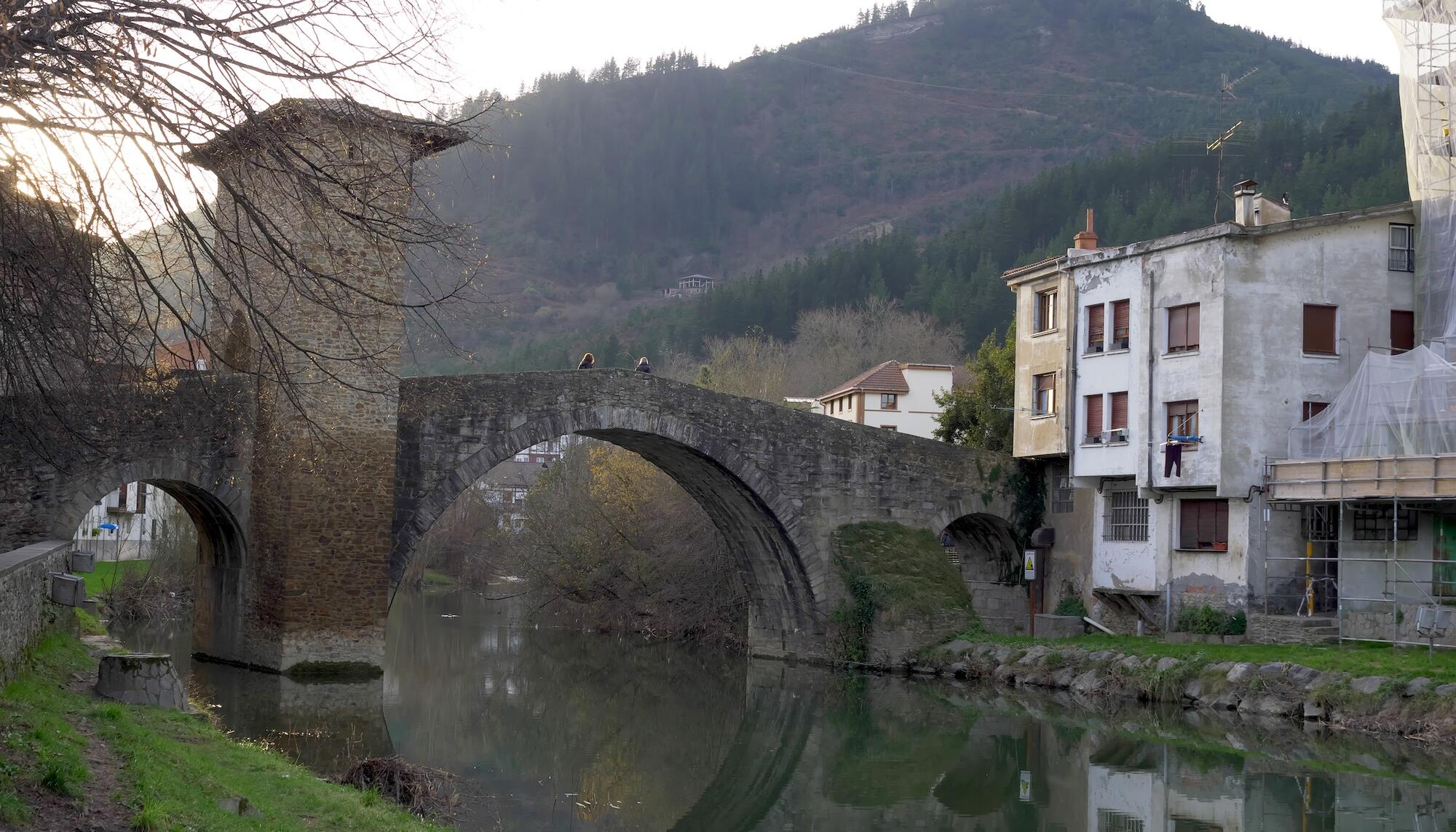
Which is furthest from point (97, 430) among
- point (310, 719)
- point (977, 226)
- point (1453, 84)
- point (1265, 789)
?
point (977, 226)

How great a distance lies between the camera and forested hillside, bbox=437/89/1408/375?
172 ft

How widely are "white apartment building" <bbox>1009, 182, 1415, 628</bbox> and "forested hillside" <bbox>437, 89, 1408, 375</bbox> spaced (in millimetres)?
25594

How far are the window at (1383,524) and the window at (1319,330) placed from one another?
2.80 meters

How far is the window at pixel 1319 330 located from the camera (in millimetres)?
22328

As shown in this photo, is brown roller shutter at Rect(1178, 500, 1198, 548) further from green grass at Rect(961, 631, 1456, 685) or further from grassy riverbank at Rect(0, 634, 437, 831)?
grassy riverbank at Rect(0, 634, 437, 831)

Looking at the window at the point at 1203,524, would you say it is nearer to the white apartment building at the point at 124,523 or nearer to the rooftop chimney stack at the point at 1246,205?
the rooftop chimney stack at the point at 1246,205

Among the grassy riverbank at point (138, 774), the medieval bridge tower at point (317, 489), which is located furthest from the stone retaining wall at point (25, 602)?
the medieval bridge tower at point (317, 489)

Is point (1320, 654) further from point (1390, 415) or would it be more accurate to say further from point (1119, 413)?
point (1119, 413)

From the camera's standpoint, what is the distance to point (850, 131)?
119 metres

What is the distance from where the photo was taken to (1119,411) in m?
24.3

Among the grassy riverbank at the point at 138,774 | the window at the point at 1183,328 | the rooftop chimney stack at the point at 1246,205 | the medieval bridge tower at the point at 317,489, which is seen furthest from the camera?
the rooftop chimney stack at the point at 1246,205

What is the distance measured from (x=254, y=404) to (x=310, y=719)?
572 cm

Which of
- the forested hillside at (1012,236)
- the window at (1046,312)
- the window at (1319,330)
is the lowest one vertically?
the window at (1319,330)

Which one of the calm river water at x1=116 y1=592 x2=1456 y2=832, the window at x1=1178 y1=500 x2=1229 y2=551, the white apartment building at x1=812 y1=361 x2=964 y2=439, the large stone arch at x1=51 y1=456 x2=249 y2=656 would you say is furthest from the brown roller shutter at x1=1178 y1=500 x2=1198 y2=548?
the white apartment building at x1=812 y1=361 x2=964 y2=439
